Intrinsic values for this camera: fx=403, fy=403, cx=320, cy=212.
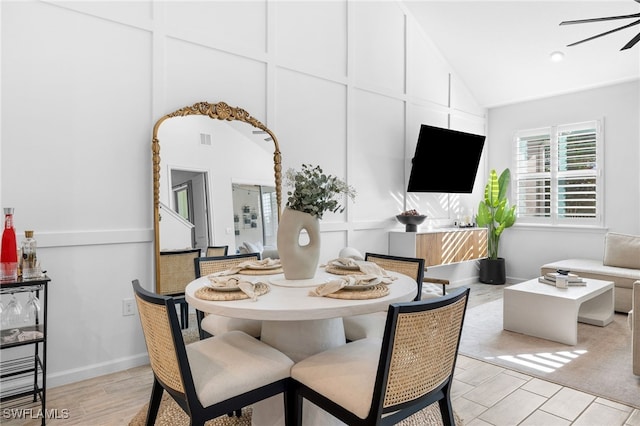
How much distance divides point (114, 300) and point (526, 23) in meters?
5.05

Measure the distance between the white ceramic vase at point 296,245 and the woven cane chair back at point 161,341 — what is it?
673mm

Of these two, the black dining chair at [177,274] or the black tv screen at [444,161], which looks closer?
the black dining chair at [177,274]

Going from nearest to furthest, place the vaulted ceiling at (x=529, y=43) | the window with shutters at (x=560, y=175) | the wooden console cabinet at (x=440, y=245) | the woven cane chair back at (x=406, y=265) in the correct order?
the woven cane chair back at (x=406, y=265) < the vaulted ceiling at (x=529, y=43) < the wooden console cabinet at (x=440, y=245) < the window with shutters at (x=560, y=175)

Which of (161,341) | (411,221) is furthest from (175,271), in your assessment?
(411,221)

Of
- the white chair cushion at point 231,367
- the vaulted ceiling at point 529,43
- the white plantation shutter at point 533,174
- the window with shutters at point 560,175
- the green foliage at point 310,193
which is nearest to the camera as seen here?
the white chair cushion at point 231,367

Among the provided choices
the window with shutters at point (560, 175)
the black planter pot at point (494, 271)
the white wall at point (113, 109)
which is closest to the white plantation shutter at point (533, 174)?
the window with shutters at point (560, 175)

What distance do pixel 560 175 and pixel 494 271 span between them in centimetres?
161

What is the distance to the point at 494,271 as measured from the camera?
5848 mm

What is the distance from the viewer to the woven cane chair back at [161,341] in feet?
4.57

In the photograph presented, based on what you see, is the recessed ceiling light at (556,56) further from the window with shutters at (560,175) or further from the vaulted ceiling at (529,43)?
the window with shutters at (560,175)

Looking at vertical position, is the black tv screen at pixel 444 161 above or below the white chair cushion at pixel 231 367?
above

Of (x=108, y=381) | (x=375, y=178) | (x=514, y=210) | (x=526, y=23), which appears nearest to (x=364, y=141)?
(x=375, y=178)

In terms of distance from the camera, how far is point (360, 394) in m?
1.37

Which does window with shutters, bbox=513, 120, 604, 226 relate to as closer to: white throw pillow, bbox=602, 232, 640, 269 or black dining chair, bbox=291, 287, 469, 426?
white throw pillow, bbox=602, 232, 640, 269
